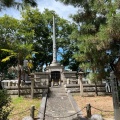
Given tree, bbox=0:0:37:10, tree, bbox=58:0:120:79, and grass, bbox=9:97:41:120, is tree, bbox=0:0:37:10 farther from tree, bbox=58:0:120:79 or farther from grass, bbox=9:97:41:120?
grass, bbox=9:97:41:120

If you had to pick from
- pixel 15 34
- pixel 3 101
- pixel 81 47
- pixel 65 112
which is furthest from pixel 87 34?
pixel 15 34

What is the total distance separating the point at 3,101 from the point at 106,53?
6199 millimetres

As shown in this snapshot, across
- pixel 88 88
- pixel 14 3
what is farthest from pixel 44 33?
pixel 14 3

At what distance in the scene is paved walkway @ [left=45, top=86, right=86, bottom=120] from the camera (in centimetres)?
1069

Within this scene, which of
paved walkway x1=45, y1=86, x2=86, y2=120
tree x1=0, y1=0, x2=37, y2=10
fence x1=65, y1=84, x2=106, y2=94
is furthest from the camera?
fence x1=65, y1=84, x2=106, y2=94

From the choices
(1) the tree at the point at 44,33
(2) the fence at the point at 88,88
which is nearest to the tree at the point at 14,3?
(2) the fence at the point at 88,88

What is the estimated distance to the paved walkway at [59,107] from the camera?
1069 centimetres

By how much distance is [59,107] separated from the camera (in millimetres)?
12797

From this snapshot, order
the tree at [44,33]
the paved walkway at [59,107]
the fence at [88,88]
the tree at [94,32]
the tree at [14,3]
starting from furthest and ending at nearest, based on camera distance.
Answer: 1. the tree at [44,33]
2. the fence at [88,88]
3. the paved walkway at [59,107]
4. the tree at [94,32]
5. the tree at [14,3]

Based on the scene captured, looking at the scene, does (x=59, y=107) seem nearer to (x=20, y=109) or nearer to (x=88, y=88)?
(x=20, y=109)

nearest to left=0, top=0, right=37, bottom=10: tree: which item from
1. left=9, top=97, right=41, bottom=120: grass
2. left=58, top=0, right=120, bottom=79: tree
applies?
left=58, top=0, right=120, bottom=79: tree

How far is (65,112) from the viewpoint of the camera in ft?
38.3

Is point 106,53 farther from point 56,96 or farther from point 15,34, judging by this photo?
point 15,34

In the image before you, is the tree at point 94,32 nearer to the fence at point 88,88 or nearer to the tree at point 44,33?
the fence at point 88,88
